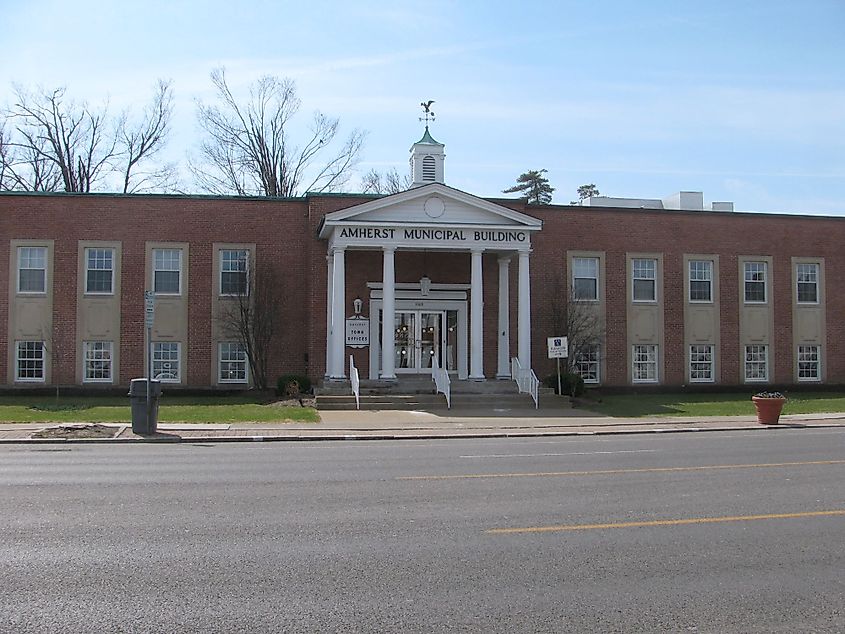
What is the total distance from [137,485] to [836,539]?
8.07 meters

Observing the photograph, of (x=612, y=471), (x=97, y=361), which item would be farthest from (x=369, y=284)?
(x=612, y=471)

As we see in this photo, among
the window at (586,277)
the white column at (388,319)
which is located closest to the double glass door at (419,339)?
the white column at (388,319)

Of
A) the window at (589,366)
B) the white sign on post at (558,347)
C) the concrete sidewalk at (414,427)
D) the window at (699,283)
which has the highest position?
the window at (699,283)

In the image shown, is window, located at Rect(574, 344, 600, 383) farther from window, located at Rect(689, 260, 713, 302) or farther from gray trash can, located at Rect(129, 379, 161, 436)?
gray trash can, located at Rect(129, 379, 161, 436)

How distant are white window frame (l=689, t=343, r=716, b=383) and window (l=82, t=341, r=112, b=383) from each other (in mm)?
21471

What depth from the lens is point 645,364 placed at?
33312 millimetres

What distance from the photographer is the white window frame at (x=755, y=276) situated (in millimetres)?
34000

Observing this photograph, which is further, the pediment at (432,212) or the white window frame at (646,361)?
the white window frame at (646,361)

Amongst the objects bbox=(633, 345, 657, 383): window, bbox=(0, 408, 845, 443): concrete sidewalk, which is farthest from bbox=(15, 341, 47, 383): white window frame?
bbox=(633, 345, 657, 383): window

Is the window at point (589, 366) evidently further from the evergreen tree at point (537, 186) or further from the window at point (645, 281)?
the evergreen tree at point (537, 186)

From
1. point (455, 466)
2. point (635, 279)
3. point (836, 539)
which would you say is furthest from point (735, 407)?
point (836, 539)

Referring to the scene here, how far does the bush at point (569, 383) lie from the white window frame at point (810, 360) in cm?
1071

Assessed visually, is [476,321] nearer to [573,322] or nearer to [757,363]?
[573,322]

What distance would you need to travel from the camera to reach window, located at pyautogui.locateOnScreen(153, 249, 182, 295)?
30953 mm
